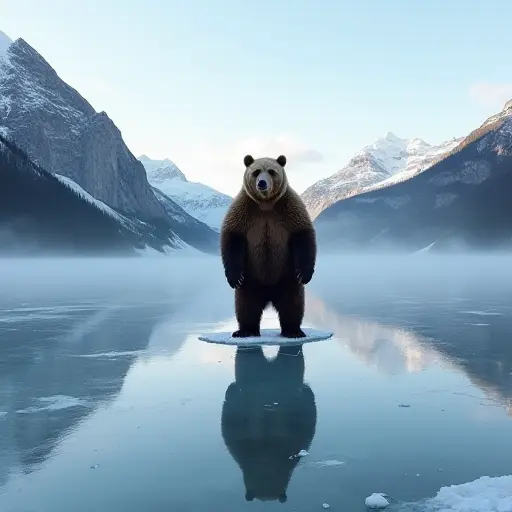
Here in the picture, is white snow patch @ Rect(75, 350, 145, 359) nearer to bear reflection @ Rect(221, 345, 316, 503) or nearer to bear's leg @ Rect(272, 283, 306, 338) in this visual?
bear reflection @ Rect(221, 345, 316, 503)

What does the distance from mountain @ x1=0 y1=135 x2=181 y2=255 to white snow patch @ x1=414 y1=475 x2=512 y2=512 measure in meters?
127

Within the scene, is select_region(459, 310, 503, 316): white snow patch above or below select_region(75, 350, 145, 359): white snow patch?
above

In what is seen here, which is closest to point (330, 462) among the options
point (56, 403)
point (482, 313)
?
point (56, 403)

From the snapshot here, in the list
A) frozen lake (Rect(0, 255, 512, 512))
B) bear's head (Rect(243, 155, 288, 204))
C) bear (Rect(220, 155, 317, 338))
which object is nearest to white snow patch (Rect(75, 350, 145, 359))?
frozen lake (Rect(0, 255, 512, 512))

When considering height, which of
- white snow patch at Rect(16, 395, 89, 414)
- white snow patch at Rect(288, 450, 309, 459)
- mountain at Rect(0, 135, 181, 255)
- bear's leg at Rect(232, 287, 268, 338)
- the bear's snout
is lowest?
white snow patch at Rect(288, 450, 309, 459)

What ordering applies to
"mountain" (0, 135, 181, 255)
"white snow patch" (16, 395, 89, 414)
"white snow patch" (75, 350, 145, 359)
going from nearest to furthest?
"white snow patch" (16, 395, 89, 414) < "white snow patch" (75, 350, 145, 359) < "mountain" (0, 135, 181, 255)

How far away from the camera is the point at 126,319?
15445mm

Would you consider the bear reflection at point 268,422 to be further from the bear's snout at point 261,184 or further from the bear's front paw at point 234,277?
the bear's snout at point 261,184

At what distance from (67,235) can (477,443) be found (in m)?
140

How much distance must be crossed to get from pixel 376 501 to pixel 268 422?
200 centimetres

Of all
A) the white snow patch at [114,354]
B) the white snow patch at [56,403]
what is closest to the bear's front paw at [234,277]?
the white snow patch at [114,354]

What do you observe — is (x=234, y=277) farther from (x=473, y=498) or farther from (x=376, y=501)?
(x=473, y=498)

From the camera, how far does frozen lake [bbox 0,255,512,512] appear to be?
406 cm

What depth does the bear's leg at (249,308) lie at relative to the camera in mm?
10406
